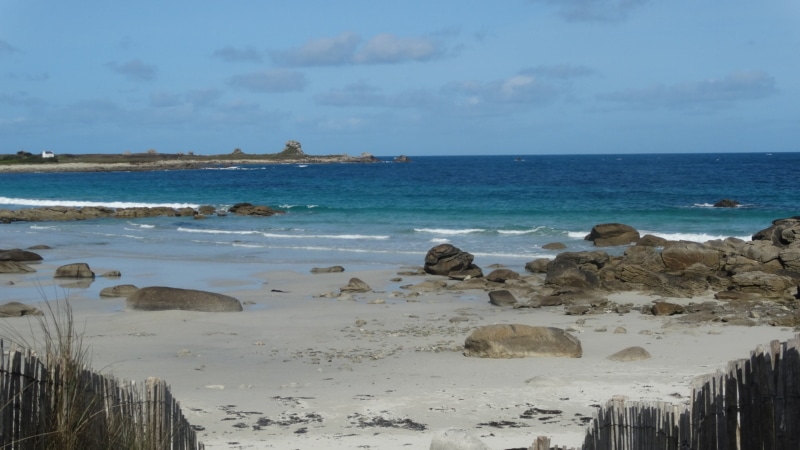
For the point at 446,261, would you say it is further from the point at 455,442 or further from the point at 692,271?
the point at 455,442

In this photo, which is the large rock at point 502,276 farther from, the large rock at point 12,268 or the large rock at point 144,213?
the large rock at point 144,213

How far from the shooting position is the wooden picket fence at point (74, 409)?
4.59 m

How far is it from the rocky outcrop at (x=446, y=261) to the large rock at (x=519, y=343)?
372 inches

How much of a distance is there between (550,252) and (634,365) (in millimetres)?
15934

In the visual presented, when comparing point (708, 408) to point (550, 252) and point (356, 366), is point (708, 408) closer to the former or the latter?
point (356, 366)

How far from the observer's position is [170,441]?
5.70 metres

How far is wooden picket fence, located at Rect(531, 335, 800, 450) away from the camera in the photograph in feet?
14.7

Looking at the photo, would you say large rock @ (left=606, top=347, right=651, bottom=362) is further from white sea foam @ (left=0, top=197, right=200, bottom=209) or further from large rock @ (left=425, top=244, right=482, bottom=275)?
white sea foam @ (left=0, top=197, right=200, bottom=209)

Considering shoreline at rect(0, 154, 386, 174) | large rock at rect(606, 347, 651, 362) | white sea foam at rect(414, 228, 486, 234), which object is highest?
shoreline at rect(0, 154, 386, 174)

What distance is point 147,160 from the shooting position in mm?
137500

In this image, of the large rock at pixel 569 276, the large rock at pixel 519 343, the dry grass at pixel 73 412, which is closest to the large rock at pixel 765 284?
the large rock at pixel 569 276

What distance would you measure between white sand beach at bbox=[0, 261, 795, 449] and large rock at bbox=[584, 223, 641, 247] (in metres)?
11.0

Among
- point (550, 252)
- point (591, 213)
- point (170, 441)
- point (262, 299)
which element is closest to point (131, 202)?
point (591, 213)

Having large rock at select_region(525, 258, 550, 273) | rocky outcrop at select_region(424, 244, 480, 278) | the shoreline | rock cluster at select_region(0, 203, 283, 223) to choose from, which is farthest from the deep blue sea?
the shoreline
